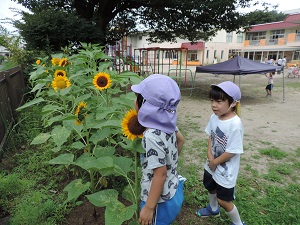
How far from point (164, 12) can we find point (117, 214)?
33.3ft

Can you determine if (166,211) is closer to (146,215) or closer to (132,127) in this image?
(146,215)

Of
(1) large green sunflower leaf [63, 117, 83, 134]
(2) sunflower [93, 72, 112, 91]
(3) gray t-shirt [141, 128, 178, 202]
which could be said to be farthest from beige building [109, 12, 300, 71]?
(3) gray t-shirt [141, 128, 178, 202]

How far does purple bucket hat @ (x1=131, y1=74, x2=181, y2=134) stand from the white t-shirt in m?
0.67

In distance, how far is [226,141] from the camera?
1721mm

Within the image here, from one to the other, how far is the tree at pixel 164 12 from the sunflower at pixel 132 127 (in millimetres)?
7743

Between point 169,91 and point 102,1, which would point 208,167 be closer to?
point 169,91

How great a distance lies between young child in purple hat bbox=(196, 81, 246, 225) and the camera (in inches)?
65.8

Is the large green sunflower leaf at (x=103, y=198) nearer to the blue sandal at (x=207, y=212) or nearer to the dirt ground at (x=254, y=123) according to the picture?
the dirt ground at (x=254, y=123)

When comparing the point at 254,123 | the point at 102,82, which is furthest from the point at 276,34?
the point at 102,82

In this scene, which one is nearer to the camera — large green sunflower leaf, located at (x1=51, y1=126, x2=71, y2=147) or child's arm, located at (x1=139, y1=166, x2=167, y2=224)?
child's arm, located at (x1=139, y1=166, x2=167, y2=224)

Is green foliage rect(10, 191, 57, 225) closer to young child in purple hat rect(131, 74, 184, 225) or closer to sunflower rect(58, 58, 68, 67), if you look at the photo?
young child in purple hat rect(131, 74, 184, 225)

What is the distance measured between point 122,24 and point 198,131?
8.95 metres

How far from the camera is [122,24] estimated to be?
1185 centimetres

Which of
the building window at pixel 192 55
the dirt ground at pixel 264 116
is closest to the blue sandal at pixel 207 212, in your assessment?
the dirt ground at pixel 264 116
